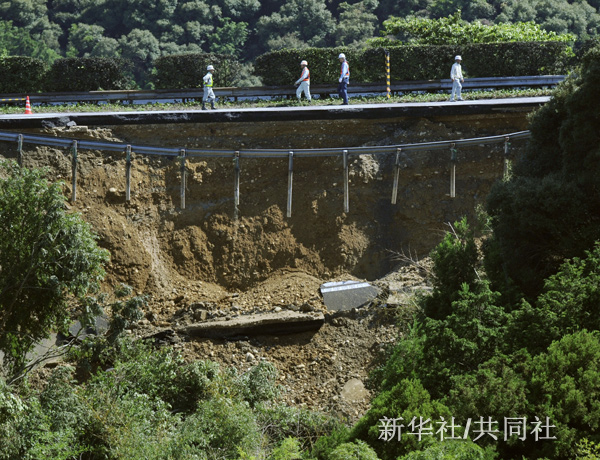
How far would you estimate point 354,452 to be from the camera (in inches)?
468

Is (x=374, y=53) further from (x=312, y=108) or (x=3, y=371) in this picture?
(x=3, y=371)

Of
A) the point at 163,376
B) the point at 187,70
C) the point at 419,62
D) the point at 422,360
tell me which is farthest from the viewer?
the point at 187,70

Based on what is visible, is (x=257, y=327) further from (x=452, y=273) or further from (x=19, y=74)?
(x=19, y=74)

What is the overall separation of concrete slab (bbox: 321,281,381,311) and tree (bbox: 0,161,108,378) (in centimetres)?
569

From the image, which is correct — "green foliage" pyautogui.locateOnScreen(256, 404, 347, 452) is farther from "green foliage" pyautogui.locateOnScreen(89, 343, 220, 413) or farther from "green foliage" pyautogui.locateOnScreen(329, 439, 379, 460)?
"green foliage" pyautogui.locateOnScreen(329, 439, 379, 460)

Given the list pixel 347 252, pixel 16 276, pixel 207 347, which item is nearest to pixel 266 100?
pixel 347 252

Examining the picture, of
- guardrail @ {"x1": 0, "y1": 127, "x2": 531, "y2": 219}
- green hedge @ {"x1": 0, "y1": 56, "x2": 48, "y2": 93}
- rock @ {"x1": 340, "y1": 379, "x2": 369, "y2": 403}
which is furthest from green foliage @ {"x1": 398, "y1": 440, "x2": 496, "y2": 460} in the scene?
green hedge @ {"x1": 0, "y1": 56, "x2": 48, "y2": 93}

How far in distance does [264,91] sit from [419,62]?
14.4ft

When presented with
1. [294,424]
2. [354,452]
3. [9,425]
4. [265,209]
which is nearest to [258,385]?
[294,424]

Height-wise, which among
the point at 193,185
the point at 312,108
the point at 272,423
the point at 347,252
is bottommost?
the point at 272,423

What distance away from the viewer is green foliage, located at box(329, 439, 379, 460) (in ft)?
37.8

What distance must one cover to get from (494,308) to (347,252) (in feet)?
25.1

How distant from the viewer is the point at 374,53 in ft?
84.1

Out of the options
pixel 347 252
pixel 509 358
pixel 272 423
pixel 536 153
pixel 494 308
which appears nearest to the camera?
pixel 509 358
